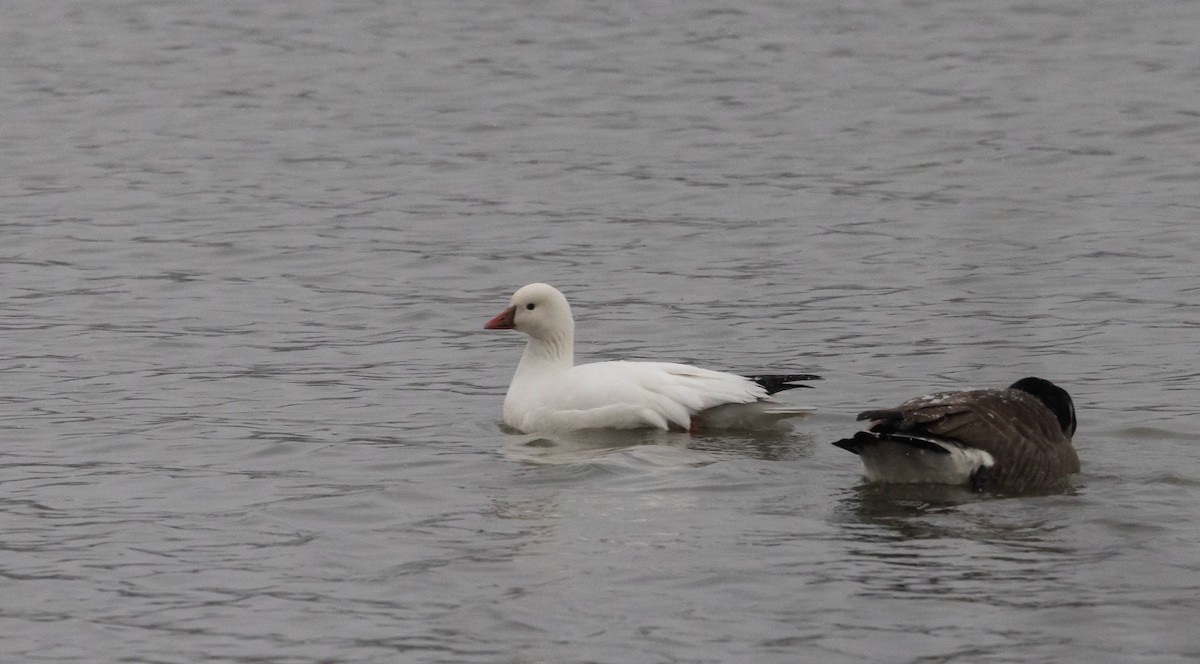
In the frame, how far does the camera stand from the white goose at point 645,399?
11.6m

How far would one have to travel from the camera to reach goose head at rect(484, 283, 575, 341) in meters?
12.4

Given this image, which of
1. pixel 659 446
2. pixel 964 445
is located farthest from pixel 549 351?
pixel 964 445

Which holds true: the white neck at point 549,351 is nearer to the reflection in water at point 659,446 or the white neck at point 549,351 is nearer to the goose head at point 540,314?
the goose head at point 540,314

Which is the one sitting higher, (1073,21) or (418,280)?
(1073,21)

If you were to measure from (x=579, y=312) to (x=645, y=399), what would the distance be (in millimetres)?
3502

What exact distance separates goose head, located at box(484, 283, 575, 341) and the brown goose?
2855 mm

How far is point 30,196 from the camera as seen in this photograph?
19469 mm

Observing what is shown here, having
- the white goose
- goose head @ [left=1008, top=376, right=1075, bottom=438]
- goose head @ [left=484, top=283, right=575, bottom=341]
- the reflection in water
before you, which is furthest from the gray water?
goose head @ [left=484, top=283, right=575, bottom=341]

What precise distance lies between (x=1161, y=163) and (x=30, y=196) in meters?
11.5

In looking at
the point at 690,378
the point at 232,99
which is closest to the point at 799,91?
→ the point at 232,99

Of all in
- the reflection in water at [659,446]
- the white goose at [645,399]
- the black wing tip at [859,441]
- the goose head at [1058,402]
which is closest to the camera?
the black wing tip at [859,441]

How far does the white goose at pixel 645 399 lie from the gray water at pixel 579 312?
0.57ft

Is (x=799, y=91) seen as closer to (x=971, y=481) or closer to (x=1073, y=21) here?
(x=1073, y=21)

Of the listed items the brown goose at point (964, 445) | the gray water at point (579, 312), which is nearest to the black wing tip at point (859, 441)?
the brown goose at point (964, 445)
